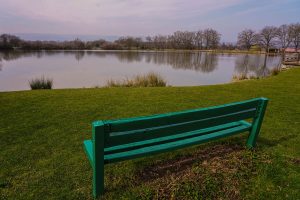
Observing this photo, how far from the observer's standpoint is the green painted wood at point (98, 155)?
185 cm

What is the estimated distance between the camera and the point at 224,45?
81500mm

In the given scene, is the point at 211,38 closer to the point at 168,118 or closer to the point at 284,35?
the point at 284,35

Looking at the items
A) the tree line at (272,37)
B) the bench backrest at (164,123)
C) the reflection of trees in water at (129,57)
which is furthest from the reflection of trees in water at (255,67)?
the tree line at (272,37)

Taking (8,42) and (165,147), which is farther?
(8,42)

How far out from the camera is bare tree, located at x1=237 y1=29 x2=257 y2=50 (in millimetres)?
71075

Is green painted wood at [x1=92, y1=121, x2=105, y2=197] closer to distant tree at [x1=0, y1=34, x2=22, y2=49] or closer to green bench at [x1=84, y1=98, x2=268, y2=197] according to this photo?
green bench at [x1=84, y1=98, x2=268, y2=197]

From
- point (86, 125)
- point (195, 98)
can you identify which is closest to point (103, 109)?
point (86, 125)

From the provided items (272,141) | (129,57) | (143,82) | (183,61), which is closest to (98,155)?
(272,141)

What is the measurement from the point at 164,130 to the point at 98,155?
0.64 m

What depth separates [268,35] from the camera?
66312 millimetres

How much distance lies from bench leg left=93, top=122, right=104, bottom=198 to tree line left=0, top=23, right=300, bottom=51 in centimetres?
4612

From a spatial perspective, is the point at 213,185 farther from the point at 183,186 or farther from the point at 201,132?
the point at 201,132

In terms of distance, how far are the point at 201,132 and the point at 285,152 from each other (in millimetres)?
1438

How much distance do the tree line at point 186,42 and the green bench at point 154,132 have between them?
151 ft
